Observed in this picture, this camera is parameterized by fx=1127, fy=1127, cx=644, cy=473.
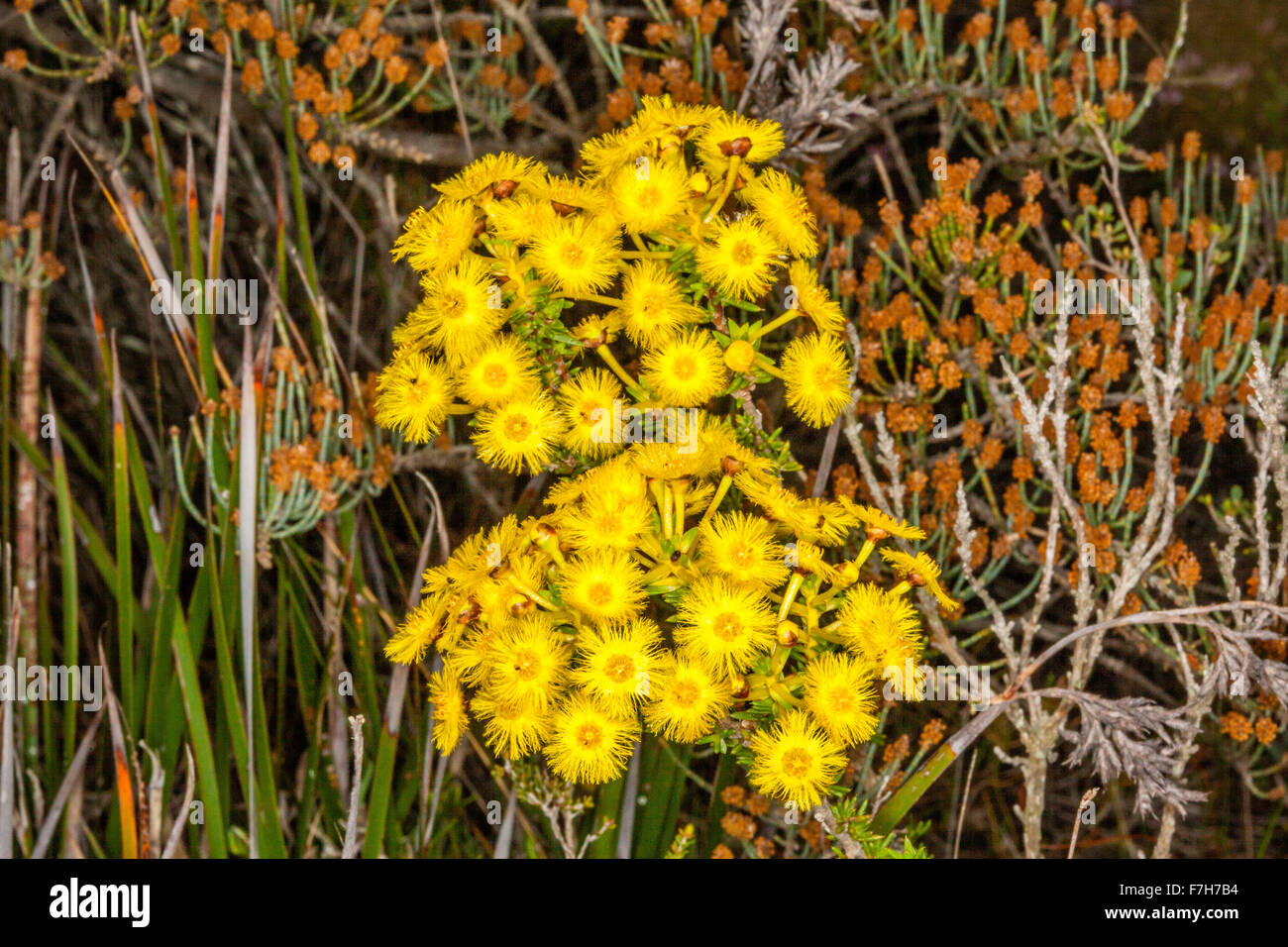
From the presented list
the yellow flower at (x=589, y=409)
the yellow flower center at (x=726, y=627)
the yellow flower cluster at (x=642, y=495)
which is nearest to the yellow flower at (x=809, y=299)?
the yellow flower cluster at (x=642, y=495)

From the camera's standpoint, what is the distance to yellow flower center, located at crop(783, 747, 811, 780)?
1.10m

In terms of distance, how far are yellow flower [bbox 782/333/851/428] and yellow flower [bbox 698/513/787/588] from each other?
17 cm

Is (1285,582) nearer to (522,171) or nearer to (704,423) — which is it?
(704,423)

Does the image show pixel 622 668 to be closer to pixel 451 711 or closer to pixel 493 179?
pixel 451 711

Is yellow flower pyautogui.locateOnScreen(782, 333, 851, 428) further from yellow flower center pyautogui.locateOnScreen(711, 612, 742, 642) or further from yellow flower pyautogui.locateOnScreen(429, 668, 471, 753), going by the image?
yellow flower pyautogui.locateOnScreen(429, 668, 471, 753)

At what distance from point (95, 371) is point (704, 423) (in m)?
1.59

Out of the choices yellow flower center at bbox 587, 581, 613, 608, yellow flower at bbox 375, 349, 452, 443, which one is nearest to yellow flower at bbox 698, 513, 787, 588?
yellow flower center at bbox 587, 581, 613, 608

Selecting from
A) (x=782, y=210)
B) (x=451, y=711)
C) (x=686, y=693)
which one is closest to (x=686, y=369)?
(x=782, y=210)

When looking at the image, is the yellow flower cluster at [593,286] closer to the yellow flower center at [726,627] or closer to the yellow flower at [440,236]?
the yellow flower at [440,236]

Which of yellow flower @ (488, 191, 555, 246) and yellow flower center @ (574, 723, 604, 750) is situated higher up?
yellow flower @ (488, 191, 555, 246)

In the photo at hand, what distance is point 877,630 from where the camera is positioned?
1127 millimetres

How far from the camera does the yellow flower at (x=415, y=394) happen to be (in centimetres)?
122

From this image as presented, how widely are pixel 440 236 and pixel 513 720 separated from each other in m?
0.51

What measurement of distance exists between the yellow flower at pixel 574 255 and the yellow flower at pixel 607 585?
274 mm
